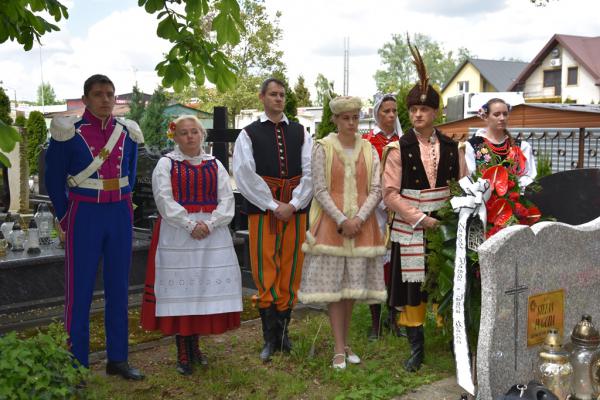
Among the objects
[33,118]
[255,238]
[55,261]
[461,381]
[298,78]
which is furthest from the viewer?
[298,78]

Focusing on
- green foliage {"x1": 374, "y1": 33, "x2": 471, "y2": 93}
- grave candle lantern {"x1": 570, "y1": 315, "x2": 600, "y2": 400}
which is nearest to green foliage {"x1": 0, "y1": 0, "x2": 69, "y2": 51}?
grave candle lantern {"x1": 570, "y1": 315, "x2": 600, "y2": 400}

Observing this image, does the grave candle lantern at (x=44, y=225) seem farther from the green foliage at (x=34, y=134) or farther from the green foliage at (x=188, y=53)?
the green foliage at (x=34, y=134)

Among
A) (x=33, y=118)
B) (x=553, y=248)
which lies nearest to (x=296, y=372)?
(x=553, y=248)

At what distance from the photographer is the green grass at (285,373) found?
437 centimetres

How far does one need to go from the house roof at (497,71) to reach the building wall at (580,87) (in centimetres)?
863

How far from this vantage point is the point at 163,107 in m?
18.9

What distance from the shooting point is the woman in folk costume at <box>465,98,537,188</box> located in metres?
5.06

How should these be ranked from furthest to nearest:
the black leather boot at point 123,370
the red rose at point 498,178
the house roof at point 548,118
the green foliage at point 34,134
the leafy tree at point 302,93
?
the leafy tree at point 302,93 → the green foliage at point 34,134 → the house roof at point 548,118 → the black leather boot at point 123,370 → the red rose at point 498,178

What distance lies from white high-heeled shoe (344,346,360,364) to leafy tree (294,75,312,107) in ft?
122

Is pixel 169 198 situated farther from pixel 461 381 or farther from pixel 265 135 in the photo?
pixel 461 381

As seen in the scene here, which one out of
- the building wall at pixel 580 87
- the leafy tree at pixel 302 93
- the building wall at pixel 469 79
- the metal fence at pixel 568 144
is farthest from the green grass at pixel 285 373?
the building wall at pixel 469 79

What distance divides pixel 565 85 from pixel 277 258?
42.5 meters

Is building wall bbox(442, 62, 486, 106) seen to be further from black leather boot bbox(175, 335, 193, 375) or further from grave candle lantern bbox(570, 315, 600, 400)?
grave candle lantern bbox(570, 315, 600, 400)

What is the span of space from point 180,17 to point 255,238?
68.7 inches
